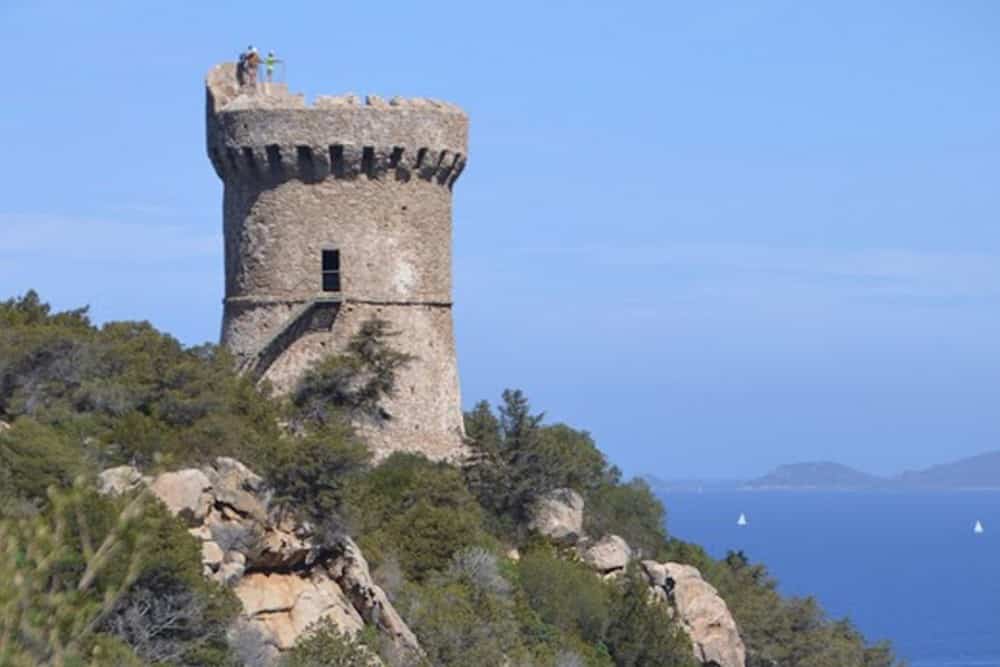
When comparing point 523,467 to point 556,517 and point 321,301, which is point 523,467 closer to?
point 556,517

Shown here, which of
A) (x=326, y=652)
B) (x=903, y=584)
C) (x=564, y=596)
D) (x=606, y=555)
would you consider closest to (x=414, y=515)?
(x=564, y=596)

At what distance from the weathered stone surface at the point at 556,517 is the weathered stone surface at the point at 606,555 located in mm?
401

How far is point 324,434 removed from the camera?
3469cm

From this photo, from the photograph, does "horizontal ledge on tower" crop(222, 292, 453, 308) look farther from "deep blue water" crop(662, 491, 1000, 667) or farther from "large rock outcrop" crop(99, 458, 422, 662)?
"deep blue water" crop(662, 491, 1000, 667)

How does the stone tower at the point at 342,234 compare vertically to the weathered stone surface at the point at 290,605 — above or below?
above

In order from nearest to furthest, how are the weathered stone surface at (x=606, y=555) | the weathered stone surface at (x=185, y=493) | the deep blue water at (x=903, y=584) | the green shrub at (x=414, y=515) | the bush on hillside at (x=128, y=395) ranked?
the weathered stone surface at (x=185, y=493) < the bush on hillside at (x=128, y=395) < the green shrub at (x=414, y=515) < the weathered stone surface at (x=606, y=555) < the deep blue water at (x=903, y=584)

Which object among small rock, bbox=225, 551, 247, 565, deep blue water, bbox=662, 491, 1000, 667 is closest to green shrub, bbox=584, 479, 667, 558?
small rock, bbox=225, 551, 247, 565

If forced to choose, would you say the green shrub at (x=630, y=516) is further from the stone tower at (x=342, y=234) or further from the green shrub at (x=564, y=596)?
the stone tower at (x=342, y=234)

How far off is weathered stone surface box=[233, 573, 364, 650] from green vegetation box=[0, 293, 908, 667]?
27.0 inches

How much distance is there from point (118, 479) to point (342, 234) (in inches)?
364

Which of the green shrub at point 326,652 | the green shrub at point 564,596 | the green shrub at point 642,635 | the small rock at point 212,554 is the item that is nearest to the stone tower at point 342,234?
the green shrub at point 564,596

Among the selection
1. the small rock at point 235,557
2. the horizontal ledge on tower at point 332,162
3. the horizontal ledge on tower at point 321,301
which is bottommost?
the small rock at point 235,557

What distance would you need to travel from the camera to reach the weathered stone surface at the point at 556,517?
135 feet

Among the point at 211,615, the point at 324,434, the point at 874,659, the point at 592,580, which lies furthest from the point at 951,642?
the point at 211,615
